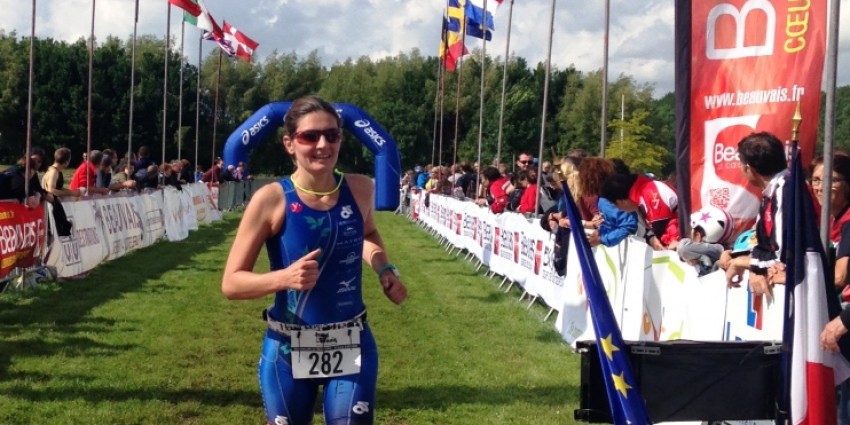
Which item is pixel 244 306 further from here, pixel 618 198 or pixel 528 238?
pixel 618 198

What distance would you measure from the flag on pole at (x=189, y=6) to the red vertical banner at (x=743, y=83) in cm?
1942

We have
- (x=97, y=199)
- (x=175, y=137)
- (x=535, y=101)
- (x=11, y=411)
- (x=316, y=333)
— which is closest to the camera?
(x=316, y=333)

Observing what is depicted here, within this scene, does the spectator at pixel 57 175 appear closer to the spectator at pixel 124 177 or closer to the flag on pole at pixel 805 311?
the spectator at pixel 124 177

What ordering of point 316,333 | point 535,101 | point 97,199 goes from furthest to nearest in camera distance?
1. point 535,101
2. point 97,199
3. point 316,333

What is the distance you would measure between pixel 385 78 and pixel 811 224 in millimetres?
93038

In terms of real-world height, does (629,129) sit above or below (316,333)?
above

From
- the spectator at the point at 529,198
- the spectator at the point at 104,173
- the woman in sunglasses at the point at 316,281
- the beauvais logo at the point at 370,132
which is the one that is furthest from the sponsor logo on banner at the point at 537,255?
the beauvais logo at the point at 370,132

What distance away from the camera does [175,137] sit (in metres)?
73.7

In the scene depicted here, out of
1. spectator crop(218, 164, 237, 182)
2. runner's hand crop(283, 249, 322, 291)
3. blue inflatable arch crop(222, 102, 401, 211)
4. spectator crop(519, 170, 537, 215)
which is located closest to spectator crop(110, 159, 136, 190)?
blue inflatable arch crop(222, 102, 401, 211)

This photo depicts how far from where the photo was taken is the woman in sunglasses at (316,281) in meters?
3.99

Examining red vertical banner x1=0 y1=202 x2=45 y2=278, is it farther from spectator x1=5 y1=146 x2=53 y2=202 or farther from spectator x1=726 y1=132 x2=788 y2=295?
spectator x1=726 y1=132 x2=788 y2=295

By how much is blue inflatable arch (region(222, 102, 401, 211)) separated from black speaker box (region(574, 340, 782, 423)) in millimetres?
18548

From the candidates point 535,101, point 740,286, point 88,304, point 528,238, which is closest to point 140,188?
point 88,304

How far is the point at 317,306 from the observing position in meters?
4.04
